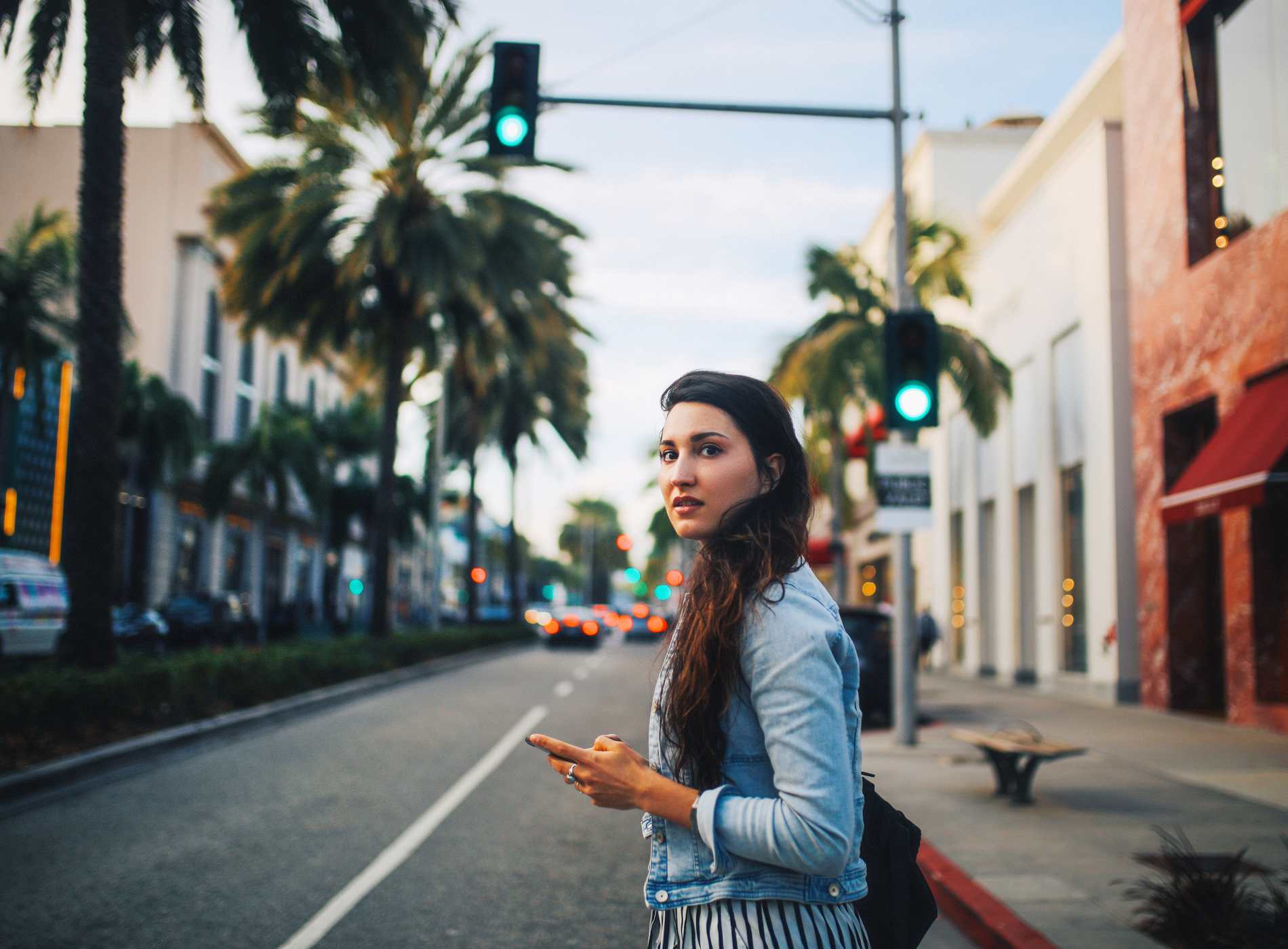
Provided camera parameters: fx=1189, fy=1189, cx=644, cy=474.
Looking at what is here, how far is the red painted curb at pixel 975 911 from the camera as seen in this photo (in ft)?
17.9

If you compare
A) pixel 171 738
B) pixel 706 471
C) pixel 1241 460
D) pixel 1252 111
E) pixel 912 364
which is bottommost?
pixel 171 738

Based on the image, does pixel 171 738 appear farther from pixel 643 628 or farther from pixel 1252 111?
pixel 643 628

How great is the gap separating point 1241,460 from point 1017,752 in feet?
17.6

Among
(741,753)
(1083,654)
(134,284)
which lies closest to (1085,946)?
(741,753)

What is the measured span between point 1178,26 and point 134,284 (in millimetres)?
31947

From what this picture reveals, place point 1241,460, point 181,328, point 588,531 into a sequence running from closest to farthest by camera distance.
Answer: point 1241,460 → point 181,328 → point 588,531

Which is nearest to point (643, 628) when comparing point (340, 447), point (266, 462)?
point (340, 447)

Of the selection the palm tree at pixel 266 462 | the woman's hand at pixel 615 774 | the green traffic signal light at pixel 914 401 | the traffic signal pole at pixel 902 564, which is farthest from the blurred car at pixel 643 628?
the woman's hand at pixel 615 774

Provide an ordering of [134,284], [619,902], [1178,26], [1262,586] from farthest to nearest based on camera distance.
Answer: [134,284]
[1178,26]
[1262,586]
[619,902]

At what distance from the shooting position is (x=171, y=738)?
11.9 meters

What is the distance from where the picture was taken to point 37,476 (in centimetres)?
3005

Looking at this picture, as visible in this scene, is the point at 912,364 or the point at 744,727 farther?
the point at 912,364

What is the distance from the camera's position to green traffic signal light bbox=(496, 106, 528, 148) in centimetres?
959

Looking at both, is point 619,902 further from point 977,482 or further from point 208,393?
point 208,393
